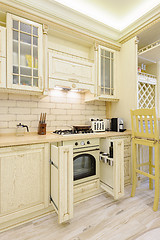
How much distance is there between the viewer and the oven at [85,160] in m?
1.77

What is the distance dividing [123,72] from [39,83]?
1.65 meters

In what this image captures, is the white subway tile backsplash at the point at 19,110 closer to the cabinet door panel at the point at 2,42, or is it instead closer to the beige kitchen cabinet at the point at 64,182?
the cabinet door panel at the point at 2,42

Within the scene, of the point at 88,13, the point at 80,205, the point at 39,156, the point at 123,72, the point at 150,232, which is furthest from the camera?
the point at 123,72

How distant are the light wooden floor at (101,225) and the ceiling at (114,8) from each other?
2.85m

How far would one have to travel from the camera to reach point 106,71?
2475 millimetres

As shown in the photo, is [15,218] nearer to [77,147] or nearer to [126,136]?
[77,147]

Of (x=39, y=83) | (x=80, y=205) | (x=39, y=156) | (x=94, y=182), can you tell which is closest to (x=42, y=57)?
(x=39, y=83)

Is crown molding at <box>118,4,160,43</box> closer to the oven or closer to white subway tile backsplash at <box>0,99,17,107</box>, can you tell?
the oven

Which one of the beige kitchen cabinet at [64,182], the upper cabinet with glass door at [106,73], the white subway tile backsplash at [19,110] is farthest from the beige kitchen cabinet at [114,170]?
the white subway tile backsplash at [19,110]

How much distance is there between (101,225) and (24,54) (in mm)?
2287

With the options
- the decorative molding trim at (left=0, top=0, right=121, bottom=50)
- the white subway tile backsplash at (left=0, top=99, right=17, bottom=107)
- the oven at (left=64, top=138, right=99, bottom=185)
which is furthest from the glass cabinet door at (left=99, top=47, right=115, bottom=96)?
the white subway tile backsplash at (left=0, top=99, right=17, bottom=107)

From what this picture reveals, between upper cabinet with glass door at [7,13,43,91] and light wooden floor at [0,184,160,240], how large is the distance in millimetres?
1640

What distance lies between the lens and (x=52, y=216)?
1532mm

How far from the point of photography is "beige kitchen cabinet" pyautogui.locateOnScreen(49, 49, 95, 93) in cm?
195
